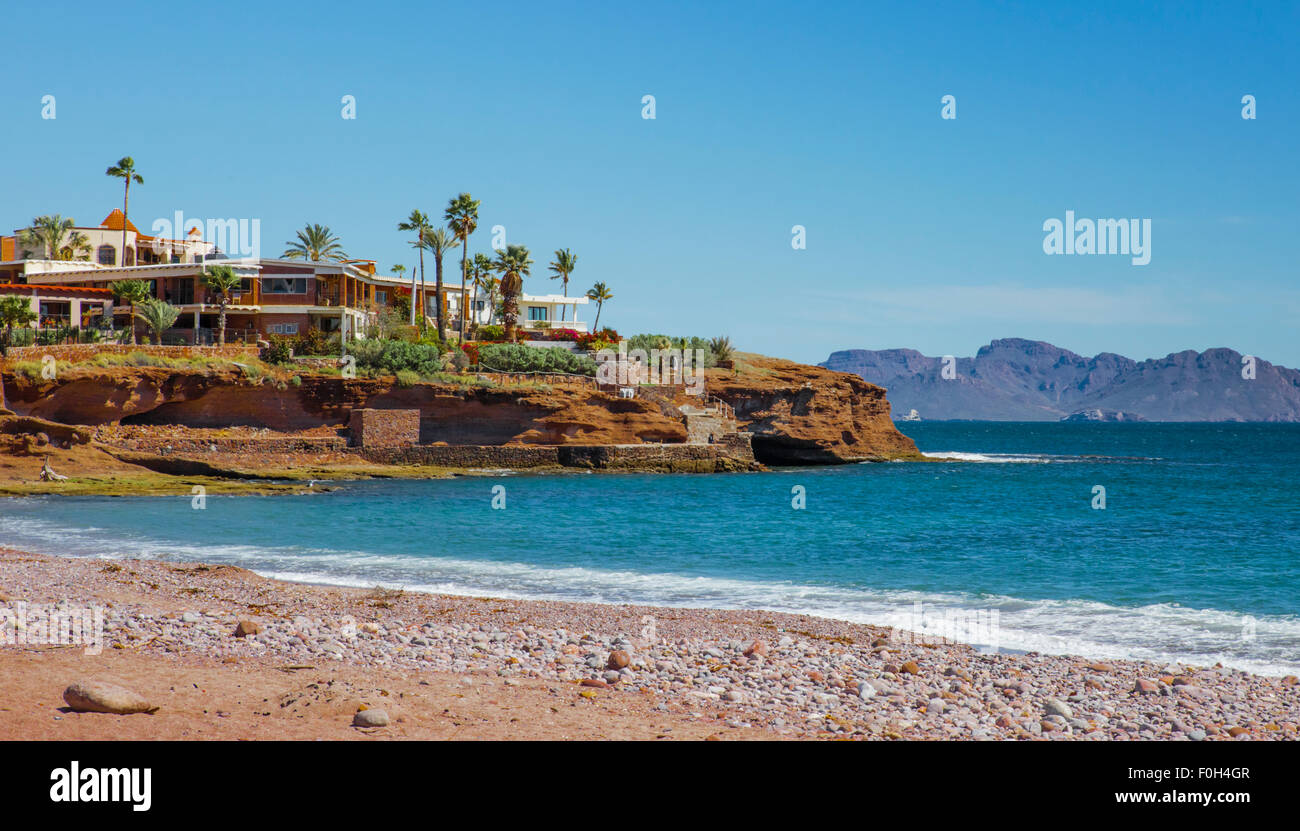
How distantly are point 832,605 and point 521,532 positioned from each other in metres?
11.7

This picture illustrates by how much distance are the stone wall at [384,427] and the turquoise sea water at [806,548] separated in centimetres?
568

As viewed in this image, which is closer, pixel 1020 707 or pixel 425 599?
pixel 1020 707

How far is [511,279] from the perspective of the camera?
6888cm

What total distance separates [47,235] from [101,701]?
72143 mm

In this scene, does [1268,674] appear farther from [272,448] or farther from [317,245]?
[317,245]

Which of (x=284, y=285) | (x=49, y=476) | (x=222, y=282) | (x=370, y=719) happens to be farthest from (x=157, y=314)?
(x=370, y=719)

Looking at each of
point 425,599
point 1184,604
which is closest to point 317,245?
point 425,599

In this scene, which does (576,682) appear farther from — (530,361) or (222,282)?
(222,282)

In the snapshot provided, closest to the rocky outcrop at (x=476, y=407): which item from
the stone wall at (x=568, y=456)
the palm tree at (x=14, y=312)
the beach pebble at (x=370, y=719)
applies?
the stone wall at (x=568, y=456)

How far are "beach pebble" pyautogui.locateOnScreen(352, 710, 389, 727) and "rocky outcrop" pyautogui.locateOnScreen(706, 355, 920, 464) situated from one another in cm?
5080

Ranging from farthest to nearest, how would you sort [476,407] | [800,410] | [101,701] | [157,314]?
[800,410] → [157,314] → [476,407] → [101,701]

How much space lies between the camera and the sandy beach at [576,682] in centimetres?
801

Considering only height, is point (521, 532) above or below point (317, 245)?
below
